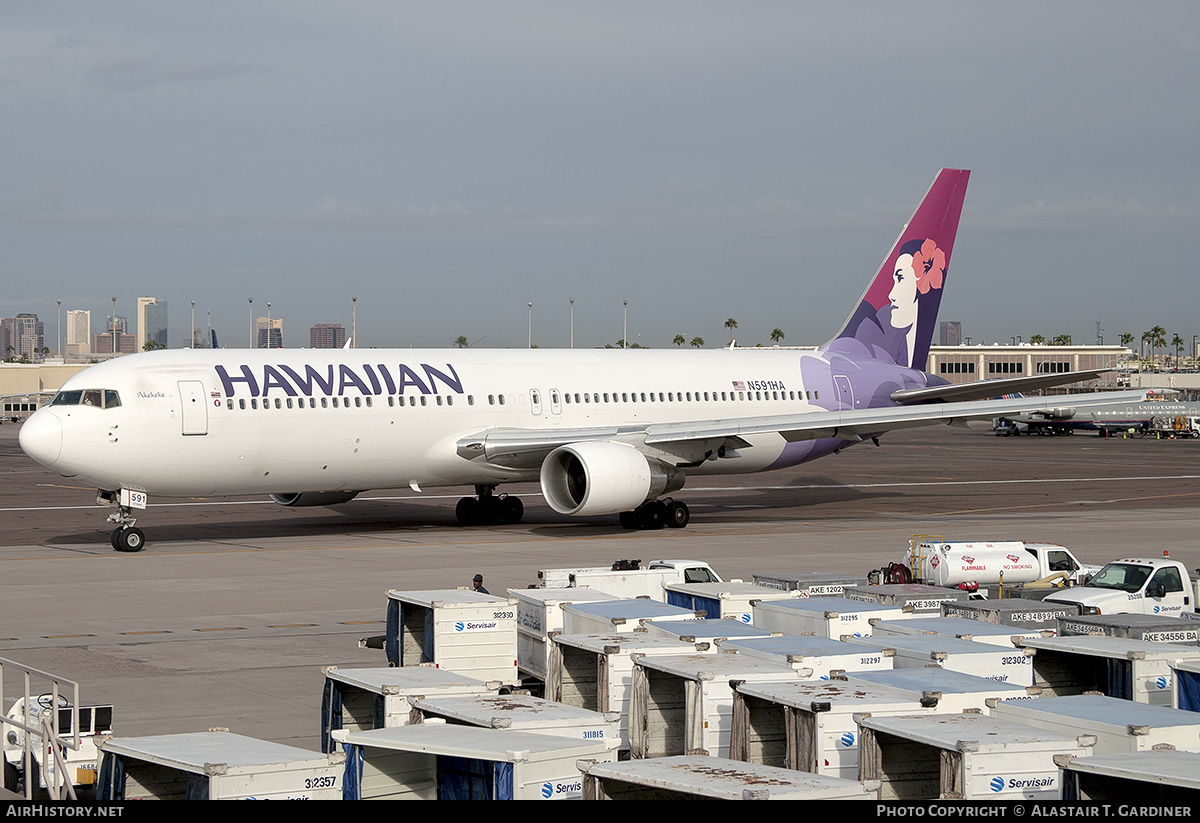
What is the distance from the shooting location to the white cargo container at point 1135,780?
325 inches

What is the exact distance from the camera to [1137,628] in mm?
15336

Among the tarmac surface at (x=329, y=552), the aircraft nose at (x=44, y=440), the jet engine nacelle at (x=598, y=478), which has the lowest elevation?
the tarmac surface at (x=329, y=552)

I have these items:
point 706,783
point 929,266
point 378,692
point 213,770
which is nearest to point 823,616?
point 378,692

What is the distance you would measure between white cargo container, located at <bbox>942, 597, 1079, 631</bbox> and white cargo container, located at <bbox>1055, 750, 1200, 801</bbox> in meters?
8.44

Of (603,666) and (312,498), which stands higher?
(312,498)

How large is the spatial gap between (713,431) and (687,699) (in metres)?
23.7

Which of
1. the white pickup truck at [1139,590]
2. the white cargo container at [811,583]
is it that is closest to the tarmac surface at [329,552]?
the white cargo container at [811,583]

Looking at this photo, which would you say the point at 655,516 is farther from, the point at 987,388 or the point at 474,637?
the point at 474,637

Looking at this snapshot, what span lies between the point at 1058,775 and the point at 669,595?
10.4 metres

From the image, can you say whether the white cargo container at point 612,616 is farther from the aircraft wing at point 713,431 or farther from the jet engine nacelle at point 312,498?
the jet engine nacelle at point 312,498

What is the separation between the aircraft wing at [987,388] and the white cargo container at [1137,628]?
67.8ft

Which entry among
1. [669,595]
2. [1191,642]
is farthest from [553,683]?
[1191,642]

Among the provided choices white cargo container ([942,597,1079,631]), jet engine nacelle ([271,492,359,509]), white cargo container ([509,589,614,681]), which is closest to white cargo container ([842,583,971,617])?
white cargo container ([942,597,1079,631])

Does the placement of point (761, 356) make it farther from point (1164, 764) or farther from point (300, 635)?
point (1164, 764)
